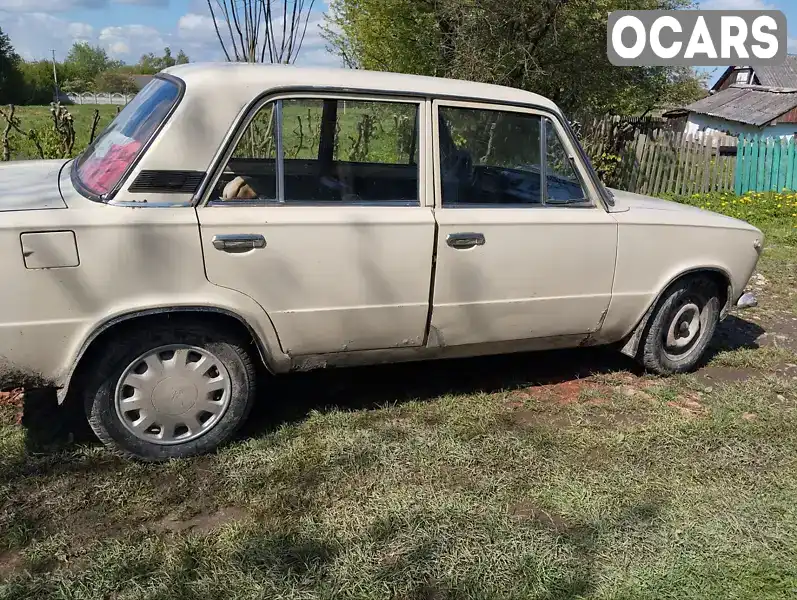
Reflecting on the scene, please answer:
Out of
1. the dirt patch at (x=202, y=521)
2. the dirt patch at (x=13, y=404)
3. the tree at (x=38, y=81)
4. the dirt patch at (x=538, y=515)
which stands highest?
the tree at (x=38, y=81)

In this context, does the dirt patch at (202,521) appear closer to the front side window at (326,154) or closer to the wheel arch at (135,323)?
the wheel arch at (135,323)

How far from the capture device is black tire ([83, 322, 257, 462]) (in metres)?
3.21

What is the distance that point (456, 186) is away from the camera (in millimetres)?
3770

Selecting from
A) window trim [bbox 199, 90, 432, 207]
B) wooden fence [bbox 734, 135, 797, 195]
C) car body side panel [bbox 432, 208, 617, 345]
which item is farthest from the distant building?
wooden fence [bbox 734, 135, 797, 195]

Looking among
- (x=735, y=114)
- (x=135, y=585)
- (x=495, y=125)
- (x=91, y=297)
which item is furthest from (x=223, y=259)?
(x=735, y=114)

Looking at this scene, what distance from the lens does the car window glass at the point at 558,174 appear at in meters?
4.01

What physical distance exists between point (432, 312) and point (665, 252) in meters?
1.67

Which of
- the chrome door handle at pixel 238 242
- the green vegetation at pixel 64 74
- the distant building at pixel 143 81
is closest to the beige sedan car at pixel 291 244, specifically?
the chrome door handle at pixel 238 242

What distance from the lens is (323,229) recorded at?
3.39 meters

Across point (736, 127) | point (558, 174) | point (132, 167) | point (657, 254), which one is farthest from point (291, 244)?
point (736, 127)

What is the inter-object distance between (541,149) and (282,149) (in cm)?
151

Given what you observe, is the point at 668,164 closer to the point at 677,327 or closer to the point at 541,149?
the point at 677,327

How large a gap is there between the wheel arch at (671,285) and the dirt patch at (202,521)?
2810mm

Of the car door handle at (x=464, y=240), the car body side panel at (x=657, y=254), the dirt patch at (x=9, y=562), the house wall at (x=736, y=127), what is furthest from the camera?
the house wall at (x=736, y=127)
